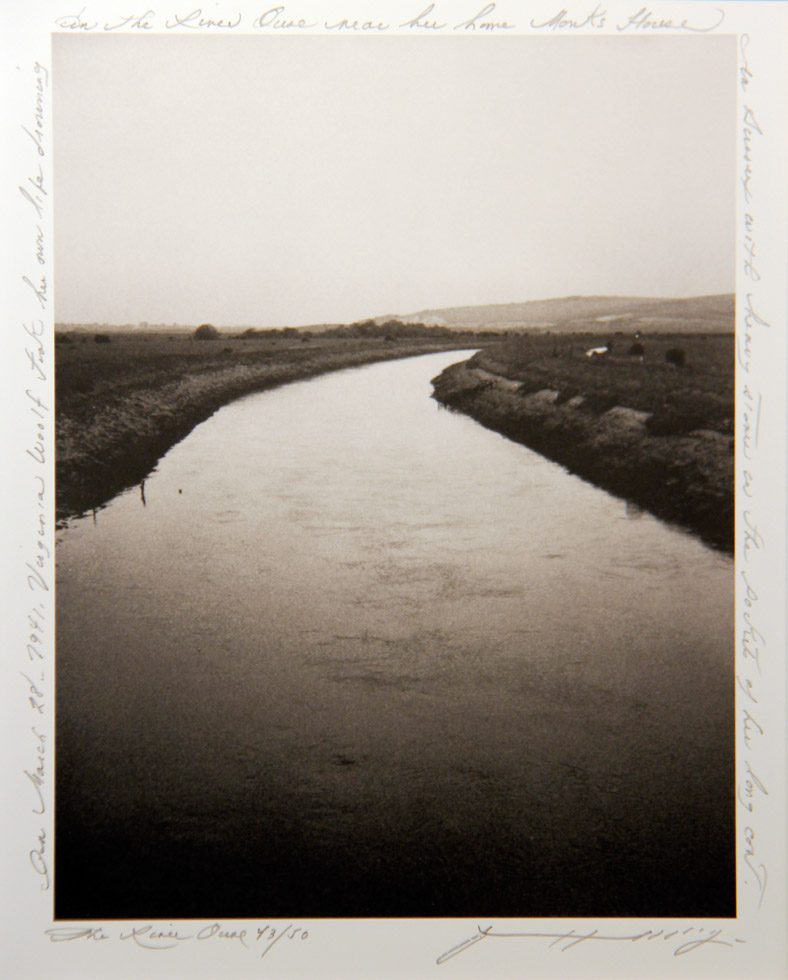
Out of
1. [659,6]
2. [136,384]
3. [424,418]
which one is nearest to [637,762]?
[424,418]

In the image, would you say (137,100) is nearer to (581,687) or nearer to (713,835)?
(581,687)

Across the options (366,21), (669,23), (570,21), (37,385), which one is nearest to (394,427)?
(37,385)

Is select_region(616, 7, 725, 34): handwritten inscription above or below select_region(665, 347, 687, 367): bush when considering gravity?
above

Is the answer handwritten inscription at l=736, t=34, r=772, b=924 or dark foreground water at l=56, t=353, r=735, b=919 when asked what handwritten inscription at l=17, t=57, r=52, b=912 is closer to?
dark foreground water at l=56, t=353, r=735, b=919

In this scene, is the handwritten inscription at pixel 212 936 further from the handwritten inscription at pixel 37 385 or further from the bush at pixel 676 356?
the bush at pixel 676 356
